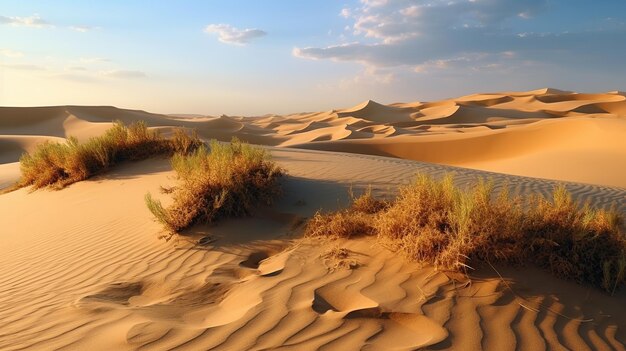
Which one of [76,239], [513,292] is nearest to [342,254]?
[513,292]

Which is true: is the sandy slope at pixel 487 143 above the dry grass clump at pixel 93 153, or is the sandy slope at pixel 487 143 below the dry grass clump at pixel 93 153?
below

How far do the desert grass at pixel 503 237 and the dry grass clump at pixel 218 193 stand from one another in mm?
2304

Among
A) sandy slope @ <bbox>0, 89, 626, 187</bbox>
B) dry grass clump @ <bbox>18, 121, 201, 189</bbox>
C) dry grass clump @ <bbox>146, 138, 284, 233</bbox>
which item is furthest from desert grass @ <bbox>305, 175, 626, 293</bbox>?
sandy slope @ <bbox>0, 89, 626, 187</bbox>

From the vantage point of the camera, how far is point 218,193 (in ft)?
19.2

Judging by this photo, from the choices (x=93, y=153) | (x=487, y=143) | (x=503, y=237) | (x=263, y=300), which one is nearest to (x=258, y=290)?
(x=263, y=300)

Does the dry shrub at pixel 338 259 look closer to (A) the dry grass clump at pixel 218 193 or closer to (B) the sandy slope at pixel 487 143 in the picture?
(A) the dry grass clump at pixel 218 193

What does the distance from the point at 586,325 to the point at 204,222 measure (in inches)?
164

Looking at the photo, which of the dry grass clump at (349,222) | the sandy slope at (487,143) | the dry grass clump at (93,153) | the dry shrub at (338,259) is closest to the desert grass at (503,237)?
the dry shrub at (338,259)

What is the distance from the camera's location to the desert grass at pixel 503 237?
376cm

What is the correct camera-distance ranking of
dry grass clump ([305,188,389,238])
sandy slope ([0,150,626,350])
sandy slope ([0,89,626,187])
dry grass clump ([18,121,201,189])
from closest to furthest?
sandy slope ([0,150,626,350])
dry grass clump ([305,188,389,238])
dry grass clump ([18,121,201,189])
sandy slope ([0,89,626,187])

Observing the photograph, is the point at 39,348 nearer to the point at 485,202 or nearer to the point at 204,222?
the point at 204,222

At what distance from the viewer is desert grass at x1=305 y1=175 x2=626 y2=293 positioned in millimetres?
3758

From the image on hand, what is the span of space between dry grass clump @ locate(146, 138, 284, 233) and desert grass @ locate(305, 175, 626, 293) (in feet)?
7.56

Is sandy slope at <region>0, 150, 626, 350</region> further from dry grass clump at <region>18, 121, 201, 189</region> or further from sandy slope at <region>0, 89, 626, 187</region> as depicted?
sandy slope at <region>0, 89, 626, 187</region>
